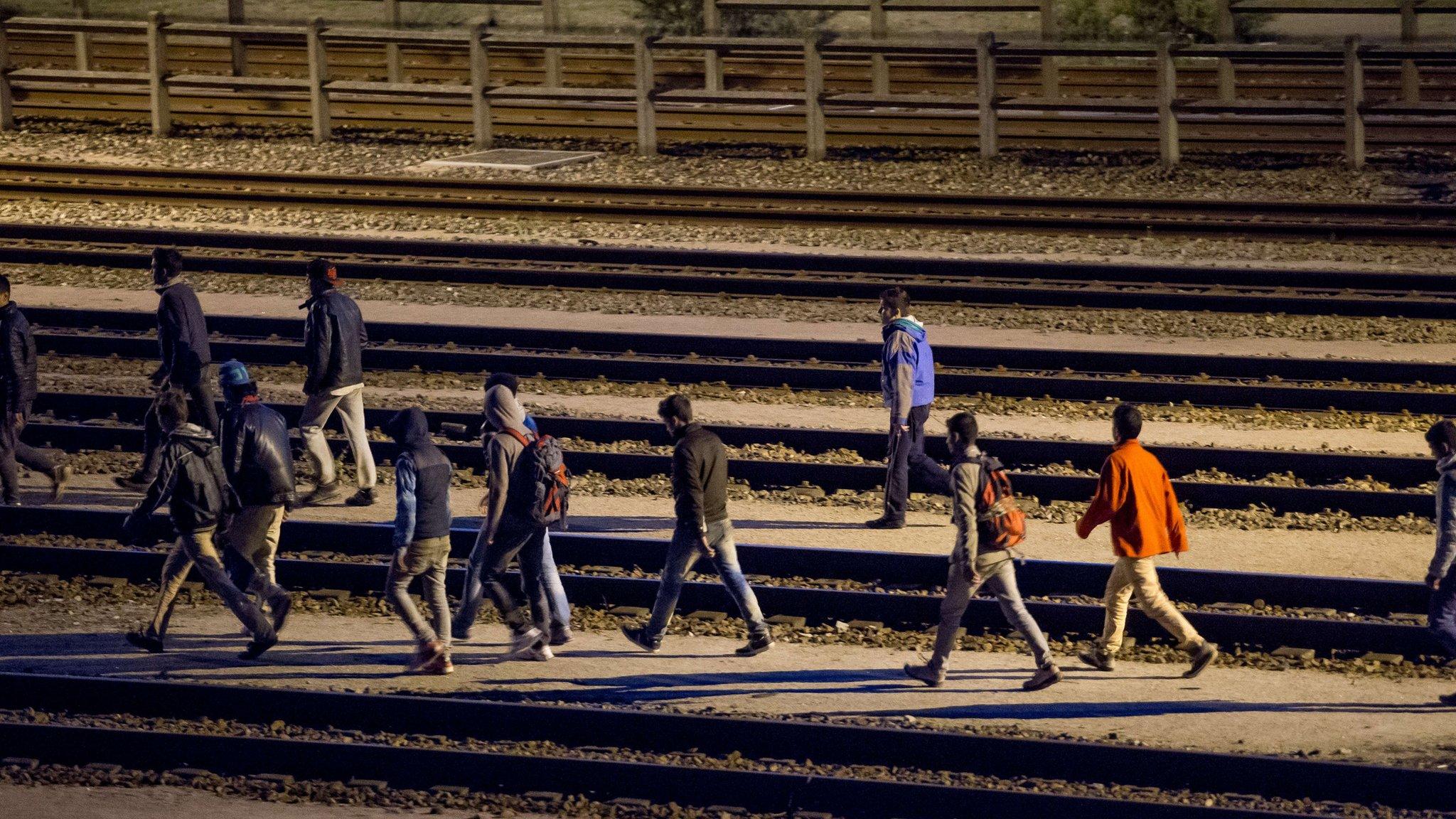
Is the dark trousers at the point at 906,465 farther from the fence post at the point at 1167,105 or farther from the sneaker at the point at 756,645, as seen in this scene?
the fence post at the point at 1167,105

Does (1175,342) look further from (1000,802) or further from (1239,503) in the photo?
(1000,802)

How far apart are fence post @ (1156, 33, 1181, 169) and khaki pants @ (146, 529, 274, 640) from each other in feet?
49.9

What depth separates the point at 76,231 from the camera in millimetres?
20328

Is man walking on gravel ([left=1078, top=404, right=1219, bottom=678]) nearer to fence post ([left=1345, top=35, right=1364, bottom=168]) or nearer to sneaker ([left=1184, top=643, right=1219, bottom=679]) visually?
sneaker ([left=1184, top=643, right=1219, bottom=679])

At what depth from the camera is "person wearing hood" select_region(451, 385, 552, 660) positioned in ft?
32.0

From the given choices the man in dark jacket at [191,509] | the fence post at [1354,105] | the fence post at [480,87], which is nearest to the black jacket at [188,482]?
the man in dark jacket at [191,509]

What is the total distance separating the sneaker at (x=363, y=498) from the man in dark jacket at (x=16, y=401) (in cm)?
187

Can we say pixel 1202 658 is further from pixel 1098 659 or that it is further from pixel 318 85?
pixel 318 85

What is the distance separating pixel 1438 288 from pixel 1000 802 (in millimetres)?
10959

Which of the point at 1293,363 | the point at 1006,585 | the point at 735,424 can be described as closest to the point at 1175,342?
the point at 1293,363

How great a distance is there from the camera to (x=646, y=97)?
935 inches

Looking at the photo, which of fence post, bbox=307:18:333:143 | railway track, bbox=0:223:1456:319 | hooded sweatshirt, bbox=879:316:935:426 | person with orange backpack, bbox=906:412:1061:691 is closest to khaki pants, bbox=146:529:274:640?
person with orange backpack, bbox=906:412:1061:691

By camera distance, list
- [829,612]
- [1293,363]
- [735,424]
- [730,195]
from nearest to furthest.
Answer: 1. [829,612]
2. [735,424]
3. [1293,363]
4. [730,195]

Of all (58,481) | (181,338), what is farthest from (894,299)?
(58,481)
